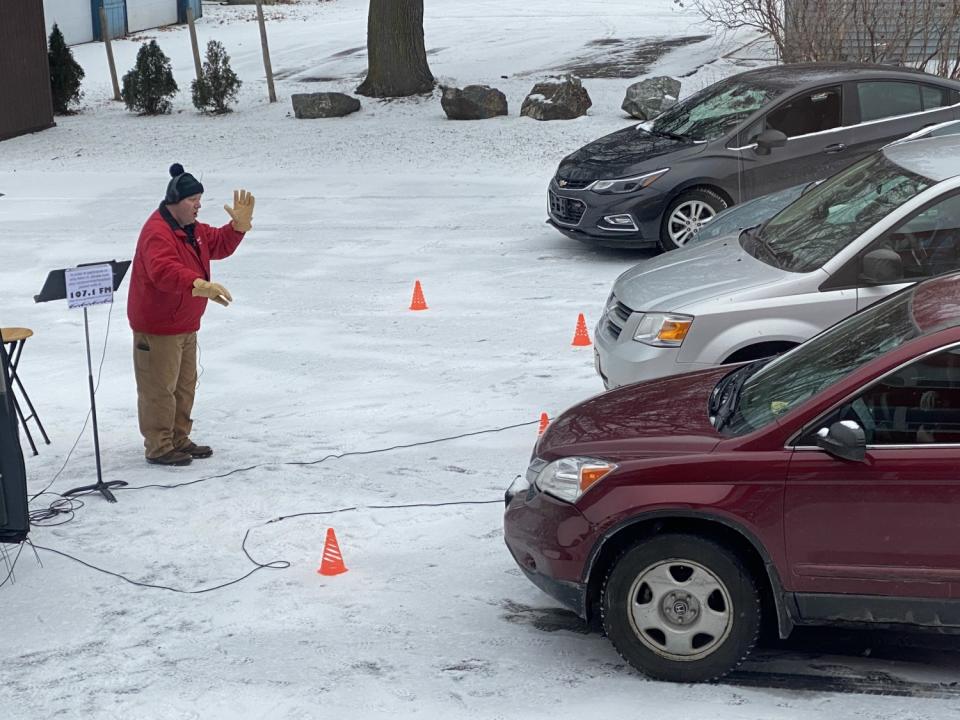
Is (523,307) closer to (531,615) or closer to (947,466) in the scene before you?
(531,615)

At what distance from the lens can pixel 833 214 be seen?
8266 millimetres

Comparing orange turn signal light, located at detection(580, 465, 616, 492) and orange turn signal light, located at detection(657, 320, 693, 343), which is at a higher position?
orange turn signal light, located at detection(580, 465, 616, 492)

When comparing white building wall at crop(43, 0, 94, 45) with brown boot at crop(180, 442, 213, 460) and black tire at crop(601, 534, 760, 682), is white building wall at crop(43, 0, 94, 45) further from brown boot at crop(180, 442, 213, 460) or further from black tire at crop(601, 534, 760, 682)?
black tire at crop(601, 534, 760, 682)

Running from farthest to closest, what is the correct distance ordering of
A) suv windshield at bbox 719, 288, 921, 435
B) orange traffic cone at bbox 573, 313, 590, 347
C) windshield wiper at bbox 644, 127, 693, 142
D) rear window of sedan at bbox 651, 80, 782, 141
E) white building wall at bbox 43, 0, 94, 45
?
1. white building wall at bbox 43, 0, 94, 45
2. windshield wiper at bbox 644, 127, 693, 142
3. rear window of sedan at bbox 651, 80, 782, 141
4. orange traffic cone at bbox 573, 313, 590, 347
5. suv windshield at bbox 719, 288, 921, 435

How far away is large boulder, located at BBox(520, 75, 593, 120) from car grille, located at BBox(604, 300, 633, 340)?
12430mm

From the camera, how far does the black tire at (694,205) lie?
12898 mm

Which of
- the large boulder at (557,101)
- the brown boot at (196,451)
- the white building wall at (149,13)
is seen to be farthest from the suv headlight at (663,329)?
the white building wall at (149,13)

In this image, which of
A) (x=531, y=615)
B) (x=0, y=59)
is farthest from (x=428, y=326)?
(x=0, y=59)

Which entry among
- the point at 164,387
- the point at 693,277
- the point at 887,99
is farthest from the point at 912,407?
the point at 887,99

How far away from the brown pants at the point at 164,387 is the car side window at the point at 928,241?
13.4 ft

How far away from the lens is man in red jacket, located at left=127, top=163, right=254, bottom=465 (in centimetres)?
794

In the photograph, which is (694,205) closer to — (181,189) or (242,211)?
(242,211)

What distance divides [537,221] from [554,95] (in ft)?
19.9

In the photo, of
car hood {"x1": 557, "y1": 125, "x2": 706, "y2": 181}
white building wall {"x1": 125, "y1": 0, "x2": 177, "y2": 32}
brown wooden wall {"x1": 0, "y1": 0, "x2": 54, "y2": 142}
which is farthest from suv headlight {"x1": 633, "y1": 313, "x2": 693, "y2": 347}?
white building wall {"x1": 125, "y1": 0, "x2": 177, "y2": 32}
